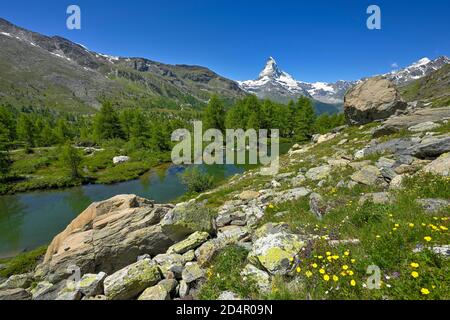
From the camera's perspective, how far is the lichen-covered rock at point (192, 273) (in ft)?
22.9

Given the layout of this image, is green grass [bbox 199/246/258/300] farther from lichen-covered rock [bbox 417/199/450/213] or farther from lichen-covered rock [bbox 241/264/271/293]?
lichen-covered rock [bbox 417/199/450/213]

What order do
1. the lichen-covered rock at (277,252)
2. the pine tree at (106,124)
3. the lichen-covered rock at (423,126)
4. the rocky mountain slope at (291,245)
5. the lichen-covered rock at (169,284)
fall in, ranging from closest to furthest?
the rocky mountain slope at (291,245) < the lichen-covered rock at (277,252) < the lichen-covered rock at (169,284) < the lichen-covered rock at (423,126) < the pine tree at (106,124)

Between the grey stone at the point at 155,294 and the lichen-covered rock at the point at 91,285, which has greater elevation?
the grey stone at the point at 155,294

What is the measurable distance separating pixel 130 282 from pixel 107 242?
195 inches

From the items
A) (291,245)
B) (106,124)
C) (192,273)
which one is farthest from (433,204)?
(106,124)

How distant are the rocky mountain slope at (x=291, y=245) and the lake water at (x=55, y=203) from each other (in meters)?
19.6

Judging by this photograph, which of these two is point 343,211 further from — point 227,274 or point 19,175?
point 19,175

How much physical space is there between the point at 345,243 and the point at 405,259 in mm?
1415

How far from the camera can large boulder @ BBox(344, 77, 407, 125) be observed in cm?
3244

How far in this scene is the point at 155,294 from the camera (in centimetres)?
678

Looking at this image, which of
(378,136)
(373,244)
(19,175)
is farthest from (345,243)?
A: (19,175)

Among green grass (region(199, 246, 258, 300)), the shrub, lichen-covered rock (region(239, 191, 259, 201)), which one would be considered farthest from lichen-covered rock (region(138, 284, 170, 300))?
the shrub

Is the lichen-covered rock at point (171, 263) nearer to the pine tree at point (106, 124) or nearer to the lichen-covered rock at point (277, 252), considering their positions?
the lichen-covered rock at point (277, 252)

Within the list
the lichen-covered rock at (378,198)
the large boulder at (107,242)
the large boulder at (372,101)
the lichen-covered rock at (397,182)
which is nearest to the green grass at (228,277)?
the lichen-covered rock at (378,198)
